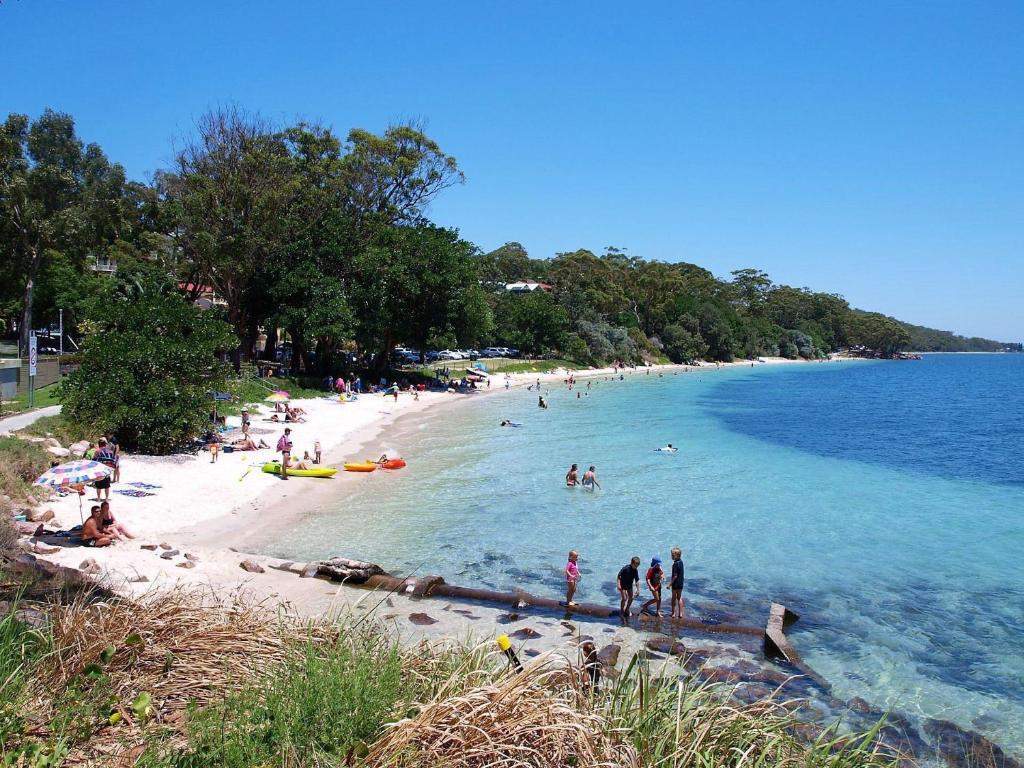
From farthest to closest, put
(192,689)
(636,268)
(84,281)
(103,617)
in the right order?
(636,268), (84,281), (103,617), (192,689)

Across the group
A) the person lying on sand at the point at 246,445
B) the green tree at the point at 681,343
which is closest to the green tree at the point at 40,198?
the person lying on sand at the point at 246,445

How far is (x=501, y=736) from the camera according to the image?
489cm

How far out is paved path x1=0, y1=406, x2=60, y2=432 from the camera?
74.7 feet

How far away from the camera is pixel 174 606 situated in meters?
7.16

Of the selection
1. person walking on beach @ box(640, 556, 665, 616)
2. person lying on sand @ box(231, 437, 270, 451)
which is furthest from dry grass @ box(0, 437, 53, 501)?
person walking on beach @ box(640, 556, 665, 616)

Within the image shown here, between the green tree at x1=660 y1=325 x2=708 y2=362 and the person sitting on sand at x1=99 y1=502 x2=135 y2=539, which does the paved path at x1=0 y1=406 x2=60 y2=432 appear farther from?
the green tree at x1=660 y1=325 x2=708 y2=362

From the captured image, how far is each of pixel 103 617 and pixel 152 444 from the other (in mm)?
19989

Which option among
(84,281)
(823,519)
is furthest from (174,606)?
(84,281)

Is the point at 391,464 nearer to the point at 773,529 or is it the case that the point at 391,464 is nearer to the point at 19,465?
the point at 19,465

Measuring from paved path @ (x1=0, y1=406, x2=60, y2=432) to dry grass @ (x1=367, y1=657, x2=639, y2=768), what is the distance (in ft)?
74.2

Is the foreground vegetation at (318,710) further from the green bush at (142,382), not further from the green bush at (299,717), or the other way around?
the green bush at (142,382)

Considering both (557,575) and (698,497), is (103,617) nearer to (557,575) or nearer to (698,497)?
(557,575)

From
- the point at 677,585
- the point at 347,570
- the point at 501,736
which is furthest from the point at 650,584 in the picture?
the point at 501,736

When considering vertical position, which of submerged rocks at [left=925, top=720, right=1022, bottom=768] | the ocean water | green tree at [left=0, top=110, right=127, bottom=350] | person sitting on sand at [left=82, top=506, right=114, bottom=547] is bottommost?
submerged rocks at [left=925, top=720, right=1022, bottom=768]
